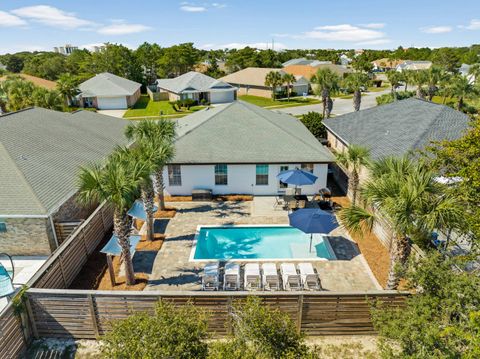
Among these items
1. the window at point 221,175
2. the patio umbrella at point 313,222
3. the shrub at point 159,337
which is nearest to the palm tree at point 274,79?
the window at point 221,175

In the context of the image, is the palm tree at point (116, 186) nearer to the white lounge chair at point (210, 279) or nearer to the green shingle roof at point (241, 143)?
the white lounge chair at point (210, 279)

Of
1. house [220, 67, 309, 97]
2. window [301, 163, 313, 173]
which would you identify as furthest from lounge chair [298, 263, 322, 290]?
house [220, 67, 309, 97]

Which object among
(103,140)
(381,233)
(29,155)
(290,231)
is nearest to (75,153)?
(29,155)

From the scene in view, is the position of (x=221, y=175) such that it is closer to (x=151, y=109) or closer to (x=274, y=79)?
(x=151, y=109)

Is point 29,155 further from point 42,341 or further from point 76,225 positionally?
point 42,341

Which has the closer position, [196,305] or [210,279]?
[196,305]

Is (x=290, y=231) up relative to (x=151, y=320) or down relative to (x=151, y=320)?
down

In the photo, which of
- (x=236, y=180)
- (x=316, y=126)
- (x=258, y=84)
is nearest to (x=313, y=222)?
(x=236, y=180)
